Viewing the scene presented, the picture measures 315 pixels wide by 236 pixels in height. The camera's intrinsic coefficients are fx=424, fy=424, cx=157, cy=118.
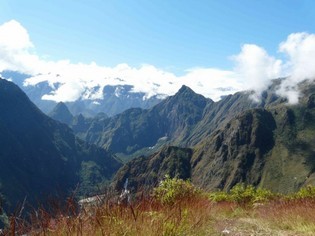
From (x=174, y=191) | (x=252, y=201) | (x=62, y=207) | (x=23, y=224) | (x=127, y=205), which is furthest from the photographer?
(x=252, y=201)

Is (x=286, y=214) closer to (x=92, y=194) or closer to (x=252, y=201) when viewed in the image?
(x=92, y=194)

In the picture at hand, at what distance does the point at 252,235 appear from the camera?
956 centimetres

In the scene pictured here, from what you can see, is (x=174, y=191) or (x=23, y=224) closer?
(x=23, y=224)

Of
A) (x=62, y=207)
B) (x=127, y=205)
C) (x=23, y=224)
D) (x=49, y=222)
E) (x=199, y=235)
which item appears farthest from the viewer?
(x=199, y=235)


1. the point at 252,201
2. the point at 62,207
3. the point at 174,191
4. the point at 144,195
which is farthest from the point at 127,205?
the point at 252,201

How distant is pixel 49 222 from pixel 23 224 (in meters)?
0.51

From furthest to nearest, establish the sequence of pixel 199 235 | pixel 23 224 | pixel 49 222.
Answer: pixel 199 235 → pixel 49 222 → pixel 23 224

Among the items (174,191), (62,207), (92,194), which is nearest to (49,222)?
(62,207)

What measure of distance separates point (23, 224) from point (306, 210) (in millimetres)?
7577

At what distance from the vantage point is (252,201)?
832 inches

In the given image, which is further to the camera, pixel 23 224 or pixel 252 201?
pixel 252 201

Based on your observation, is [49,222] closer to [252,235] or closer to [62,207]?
[62,207]

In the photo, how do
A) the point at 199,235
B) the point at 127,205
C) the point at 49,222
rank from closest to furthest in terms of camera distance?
1. the point at 49,222
2. the point at 127,205
3. the point at 199,235

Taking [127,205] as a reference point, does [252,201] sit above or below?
below
